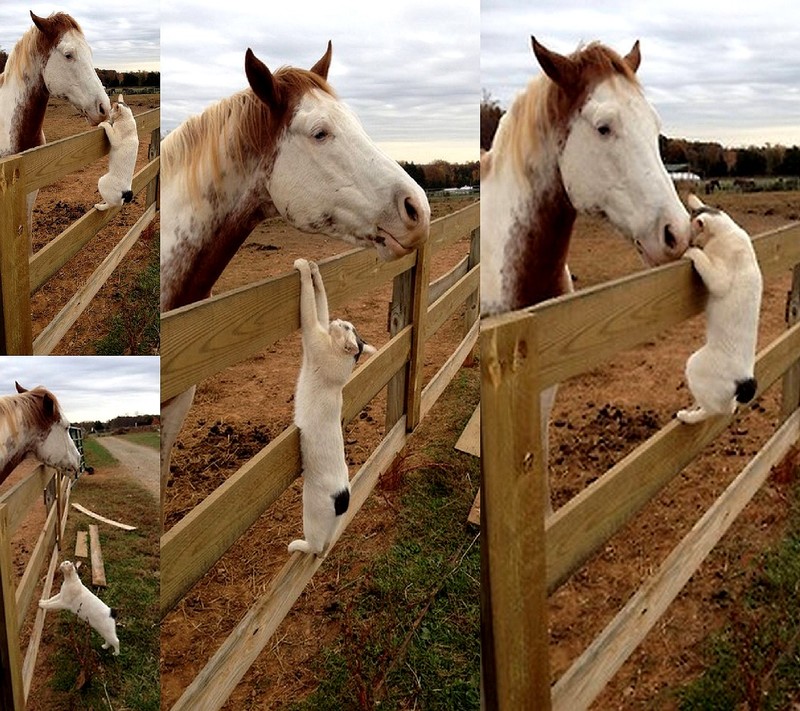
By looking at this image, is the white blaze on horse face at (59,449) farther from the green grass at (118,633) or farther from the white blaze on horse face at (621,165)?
the white blaze on horse face at (621,165)

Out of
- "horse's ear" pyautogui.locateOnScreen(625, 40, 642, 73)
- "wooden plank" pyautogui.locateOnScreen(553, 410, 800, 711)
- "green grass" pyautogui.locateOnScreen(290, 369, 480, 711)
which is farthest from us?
"green grass" pyautogui.locateOnScreen(290, 369, 480, 711)

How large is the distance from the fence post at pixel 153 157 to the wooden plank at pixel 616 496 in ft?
2.73

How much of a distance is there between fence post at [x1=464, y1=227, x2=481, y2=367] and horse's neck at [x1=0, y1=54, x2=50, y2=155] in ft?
3.25

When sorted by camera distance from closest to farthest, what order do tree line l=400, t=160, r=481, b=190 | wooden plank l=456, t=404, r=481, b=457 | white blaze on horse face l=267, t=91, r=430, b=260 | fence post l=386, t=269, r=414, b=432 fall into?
white blaze on horse face l=267, t=91, r=430, b=260, tree line l=400, t=160, r=481, b=190, wooden plank l=456, t=404, r=481, b=457, fence post l=386, t=269, r=414, b=432

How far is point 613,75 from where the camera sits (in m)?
1.24

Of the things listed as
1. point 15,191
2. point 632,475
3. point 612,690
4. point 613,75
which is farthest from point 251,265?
point 612,690

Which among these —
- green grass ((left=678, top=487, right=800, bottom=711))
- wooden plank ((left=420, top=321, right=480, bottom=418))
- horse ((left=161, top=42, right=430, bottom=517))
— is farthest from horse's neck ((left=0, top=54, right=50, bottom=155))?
green grass ((left=678, top=487, right=800, bottom=711))

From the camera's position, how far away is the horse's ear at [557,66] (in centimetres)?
120

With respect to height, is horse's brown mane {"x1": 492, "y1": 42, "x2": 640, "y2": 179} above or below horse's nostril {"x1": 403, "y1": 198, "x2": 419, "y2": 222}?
above

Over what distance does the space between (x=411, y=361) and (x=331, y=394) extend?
2.83 ft

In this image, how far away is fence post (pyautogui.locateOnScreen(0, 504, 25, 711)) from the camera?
1232 mm

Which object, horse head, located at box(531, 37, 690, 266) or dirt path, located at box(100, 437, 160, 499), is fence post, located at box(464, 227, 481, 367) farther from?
dirt path, located at box(100, 437, 160, 499)

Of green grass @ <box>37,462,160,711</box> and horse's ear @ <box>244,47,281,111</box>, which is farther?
green grass @ <box>37,462,160,711</box>

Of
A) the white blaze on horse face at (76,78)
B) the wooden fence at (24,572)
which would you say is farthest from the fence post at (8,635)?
the white blaze on horse face at (76,78)
